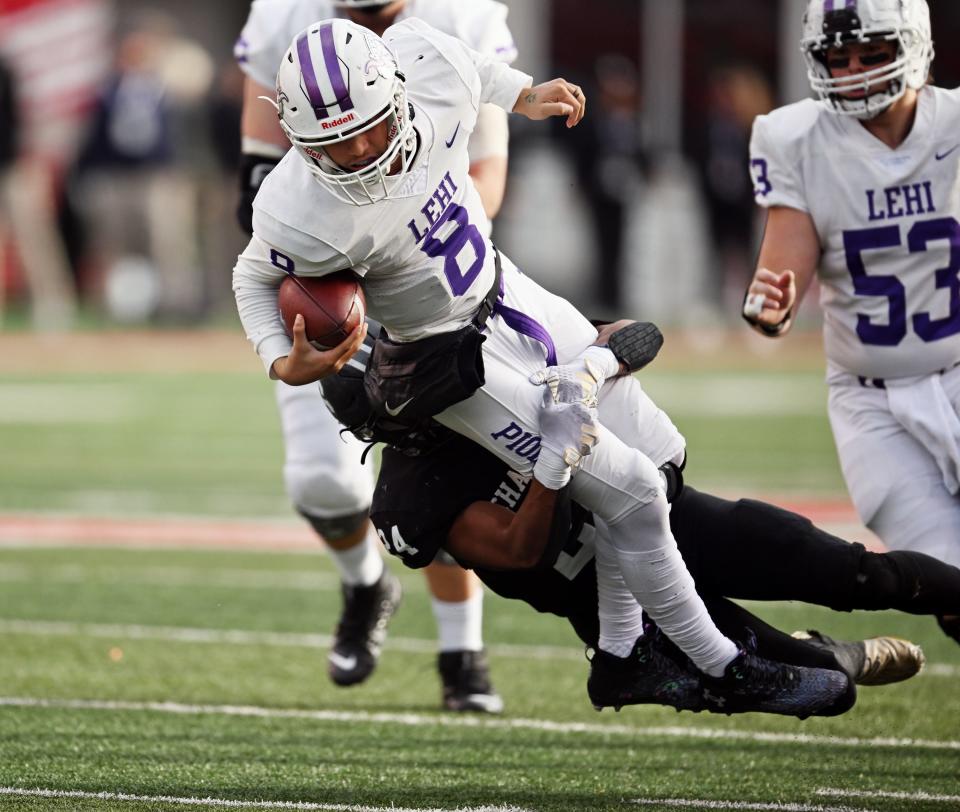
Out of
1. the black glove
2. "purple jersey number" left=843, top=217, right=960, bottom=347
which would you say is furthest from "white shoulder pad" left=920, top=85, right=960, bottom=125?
the black glove

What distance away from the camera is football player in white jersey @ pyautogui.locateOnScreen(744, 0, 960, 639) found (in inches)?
177

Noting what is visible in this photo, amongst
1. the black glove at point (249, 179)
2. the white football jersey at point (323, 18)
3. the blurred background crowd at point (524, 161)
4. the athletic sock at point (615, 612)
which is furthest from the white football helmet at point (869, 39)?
the blurred background crowd at point (524, 161)

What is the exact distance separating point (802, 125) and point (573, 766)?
1.78 metres

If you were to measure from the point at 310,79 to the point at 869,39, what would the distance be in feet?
5.05

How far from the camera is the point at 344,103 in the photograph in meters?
3.69

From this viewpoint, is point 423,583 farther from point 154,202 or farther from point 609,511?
point 154,202

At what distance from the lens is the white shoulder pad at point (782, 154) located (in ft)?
15.2

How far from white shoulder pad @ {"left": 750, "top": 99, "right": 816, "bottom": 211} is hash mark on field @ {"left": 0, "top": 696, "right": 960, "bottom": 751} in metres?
1.50

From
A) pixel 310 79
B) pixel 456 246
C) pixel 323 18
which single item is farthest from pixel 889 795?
pixel 323 18

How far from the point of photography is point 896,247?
457 cm

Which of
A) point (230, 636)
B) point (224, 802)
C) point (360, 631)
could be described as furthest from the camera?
point (230, 636)

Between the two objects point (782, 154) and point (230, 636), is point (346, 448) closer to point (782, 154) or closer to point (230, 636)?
point (230, 636)

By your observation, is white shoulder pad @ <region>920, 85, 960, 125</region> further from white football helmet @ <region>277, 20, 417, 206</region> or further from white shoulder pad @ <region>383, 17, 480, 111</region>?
white football helmet @ <region>277, 20, 417, 206</region>

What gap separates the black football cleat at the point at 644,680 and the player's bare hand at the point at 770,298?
2.68 ft
